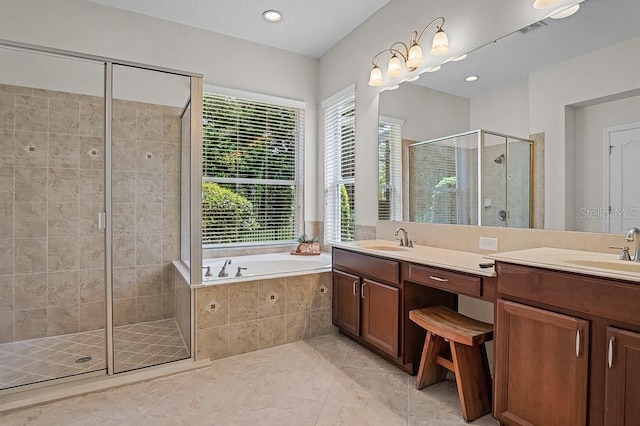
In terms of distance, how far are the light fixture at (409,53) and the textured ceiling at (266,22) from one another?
52 centimetres

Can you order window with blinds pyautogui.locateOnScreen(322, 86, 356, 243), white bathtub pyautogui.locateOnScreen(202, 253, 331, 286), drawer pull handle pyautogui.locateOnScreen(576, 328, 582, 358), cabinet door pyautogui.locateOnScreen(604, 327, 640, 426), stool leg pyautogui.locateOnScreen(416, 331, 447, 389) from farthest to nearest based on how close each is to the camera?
window with blinds pyautogui.locateOnScreen(322, 86, 356, 243) < white bathtub pyautogui.locateOnScreen(202, 253, 331, 286) < stool leg pyautogui.locateOnScreen(416, 331, 447, 389) < drawer pull handle pyautogui.locateOnScreen(576, 328, 582, 358) < cabinet door pyautogui.locateOnScreen(604, 327, 640, 426)

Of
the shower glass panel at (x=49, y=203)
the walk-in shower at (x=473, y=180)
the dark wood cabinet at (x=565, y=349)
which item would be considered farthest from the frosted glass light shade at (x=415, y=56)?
the shower glass panel at (x=49, y=203)

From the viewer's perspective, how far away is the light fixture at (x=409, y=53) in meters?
2.45

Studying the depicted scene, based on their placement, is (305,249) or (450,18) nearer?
(450,18)

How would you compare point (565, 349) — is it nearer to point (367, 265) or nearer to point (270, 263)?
point (367, 265)

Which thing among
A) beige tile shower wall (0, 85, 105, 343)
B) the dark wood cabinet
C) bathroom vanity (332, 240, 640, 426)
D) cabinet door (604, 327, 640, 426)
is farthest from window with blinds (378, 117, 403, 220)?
beige tile shower wall (0, 85, 105, 343)

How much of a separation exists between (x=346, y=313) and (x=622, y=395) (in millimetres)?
1805

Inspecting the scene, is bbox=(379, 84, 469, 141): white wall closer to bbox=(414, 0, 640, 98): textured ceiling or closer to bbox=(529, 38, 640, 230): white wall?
bbox=(414, 0, 640, 98): textured ceiling

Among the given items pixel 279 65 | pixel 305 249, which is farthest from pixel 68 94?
pixel 305 249

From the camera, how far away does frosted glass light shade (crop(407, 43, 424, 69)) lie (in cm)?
267

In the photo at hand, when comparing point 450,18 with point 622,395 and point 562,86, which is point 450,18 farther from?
point 622,395

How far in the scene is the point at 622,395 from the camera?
1271 millimetres

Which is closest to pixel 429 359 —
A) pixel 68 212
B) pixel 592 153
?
pixel 592 153

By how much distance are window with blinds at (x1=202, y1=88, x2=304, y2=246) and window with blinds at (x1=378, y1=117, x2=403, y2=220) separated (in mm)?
1272
